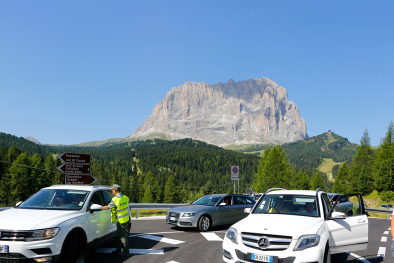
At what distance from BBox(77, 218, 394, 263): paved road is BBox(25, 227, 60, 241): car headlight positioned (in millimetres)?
1545

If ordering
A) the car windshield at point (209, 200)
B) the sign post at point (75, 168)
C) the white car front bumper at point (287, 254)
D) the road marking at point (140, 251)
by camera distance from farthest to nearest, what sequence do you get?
the sign post at point (75, 168), the car windshield at point (209, 200), the road marking at point (140, 251), the white car front bumper at point (287, 254)

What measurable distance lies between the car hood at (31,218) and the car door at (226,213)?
6616 millimetres

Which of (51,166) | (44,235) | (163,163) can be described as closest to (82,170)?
(44,235)

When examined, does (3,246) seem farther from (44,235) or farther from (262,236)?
(262,236)

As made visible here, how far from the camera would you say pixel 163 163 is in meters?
162

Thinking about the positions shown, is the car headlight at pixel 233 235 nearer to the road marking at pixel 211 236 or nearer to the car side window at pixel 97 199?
the car side window at pixel 97 199

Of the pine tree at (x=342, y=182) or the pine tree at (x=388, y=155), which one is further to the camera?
the pine tree at (x=342, y=182)

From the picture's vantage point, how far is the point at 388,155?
52594 mm

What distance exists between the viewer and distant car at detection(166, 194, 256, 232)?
11.5 meters

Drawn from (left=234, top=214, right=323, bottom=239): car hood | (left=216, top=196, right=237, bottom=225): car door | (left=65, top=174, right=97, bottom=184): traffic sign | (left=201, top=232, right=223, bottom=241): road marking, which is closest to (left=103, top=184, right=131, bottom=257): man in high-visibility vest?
(left=234, top=214, right=323, bottom=239): car hood

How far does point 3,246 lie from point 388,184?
55.1m

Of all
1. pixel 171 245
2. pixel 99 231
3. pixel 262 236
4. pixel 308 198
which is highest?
pixel 308 198

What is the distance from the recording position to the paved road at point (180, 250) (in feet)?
24.0

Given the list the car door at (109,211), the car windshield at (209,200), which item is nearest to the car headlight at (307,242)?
the car door at (109,211)
